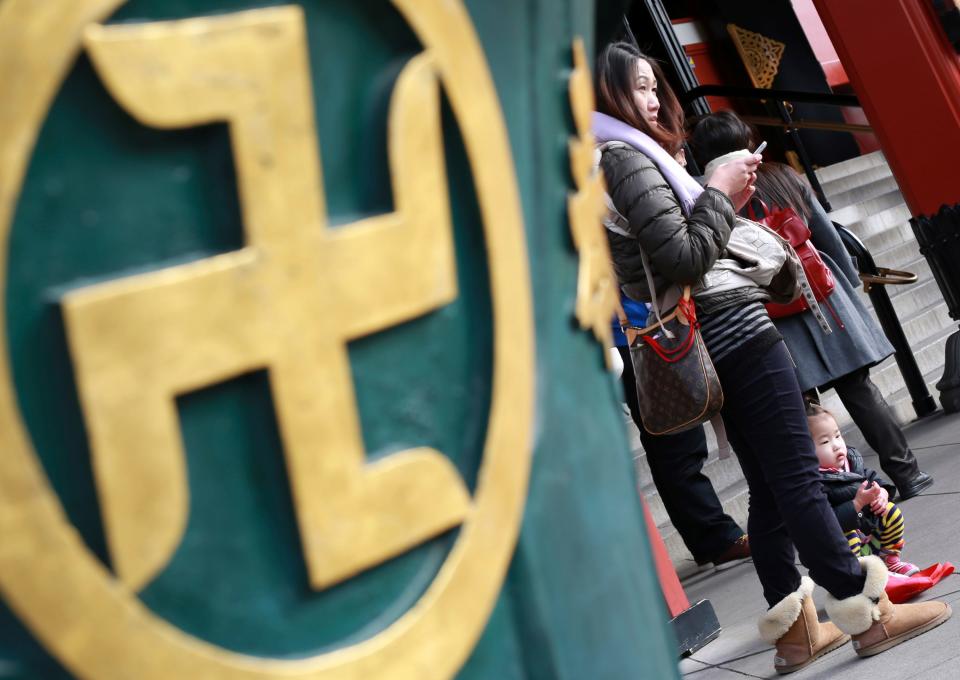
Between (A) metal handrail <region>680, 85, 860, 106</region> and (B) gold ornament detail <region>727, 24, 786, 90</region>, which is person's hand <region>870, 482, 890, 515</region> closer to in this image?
(A) metal handrail <region>680, 85, 860, 106</region>

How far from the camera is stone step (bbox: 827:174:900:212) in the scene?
7.68 metres

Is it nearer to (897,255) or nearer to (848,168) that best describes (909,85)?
(897,255)

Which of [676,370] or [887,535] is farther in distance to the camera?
[887,535]

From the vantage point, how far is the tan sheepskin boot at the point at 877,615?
242 cm

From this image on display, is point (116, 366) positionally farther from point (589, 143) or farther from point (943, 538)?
point (943, 538)

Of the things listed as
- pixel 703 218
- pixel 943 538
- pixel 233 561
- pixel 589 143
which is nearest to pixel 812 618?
pixel 943 538

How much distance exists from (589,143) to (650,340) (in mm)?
1761

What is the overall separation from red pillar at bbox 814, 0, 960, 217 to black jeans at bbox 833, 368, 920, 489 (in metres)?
1.14

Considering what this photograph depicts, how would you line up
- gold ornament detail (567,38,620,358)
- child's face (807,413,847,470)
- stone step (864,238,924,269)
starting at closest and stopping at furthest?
gold ornament detail (567,38,620,358), child's face (807,413,847,470), stone step (864,238,924,269)

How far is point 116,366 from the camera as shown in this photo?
1.34 feet

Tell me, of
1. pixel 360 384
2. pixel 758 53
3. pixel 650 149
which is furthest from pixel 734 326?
pixel 758 53

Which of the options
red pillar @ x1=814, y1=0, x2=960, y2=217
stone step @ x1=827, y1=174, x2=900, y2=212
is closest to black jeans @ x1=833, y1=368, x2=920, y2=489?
red pillar @ x1=814, y1=0, x2=960, y2=217

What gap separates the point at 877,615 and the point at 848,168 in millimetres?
6357

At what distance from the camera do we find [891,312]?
4.92 metres
